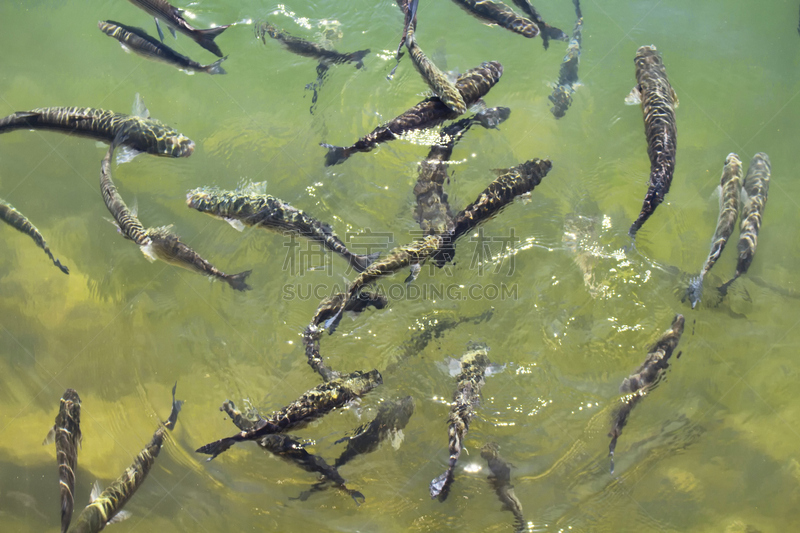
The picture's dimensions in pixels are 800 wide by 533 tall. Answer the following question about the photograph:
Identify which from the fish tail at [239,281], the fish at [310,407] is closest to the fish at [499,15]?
the fish tail at [239,281]

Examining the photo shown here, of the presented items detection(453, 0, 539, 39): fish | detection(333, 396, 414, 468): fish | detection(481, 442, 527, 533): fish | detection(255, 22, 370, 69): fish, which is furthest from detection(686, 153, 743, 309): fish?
detection(255, 22, 370, 69): fish

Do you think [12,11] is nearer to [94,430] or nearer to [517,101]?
[94,430]

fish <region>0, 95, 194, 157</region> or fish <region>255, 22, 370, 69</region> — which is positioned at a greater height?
fish <region>255, 22, 370, 69</region>

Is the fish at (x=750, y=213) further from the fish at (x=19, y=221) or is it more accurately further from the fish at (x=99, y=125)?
the fish at (x=19, y=221)

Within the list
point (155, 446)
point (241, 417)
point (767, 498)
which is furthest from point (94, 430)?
point (767, 498)

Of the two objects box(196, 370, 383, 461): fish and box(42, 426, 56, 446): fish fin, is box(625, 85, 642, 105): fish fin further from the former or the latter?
box(42, 426, 56, 446): fish fin

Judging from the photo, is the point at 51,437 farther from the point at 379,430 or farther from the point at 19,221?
the point at 379,430
